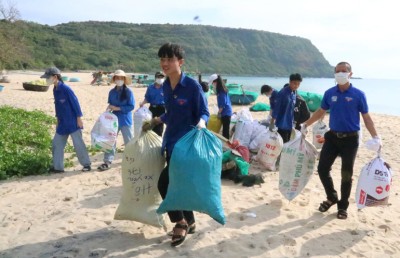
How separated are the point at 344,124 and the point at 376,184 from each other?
70cm

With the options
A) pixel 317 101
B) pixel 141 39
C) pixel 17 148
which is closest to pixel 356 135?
pixel 17 148

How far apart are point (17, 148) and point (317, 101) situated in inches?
570

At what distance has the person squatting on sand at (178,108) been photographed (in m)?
3.38

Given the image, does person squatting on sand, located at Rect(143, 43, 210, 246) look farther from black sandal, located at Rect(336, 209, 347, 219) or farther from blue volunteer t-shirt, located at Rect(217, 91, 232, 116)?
blue volunteer t-shirt, located at Rect(217, 91, 232, 116)

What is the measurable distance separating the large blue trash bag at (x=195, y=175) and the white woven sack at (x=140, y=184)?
42 cm

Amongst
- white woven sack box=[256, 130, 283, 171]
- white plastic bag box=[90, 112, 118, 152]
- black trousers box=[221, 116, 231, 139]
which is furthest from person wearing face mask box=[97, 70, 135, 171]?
white woven sack box=[256, 130, 283, 171]

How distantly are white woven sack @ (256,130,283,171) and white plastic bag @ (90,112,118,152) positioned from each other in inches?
97.2

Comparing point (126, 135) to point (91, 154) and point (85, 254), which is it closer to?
point (91, 154)

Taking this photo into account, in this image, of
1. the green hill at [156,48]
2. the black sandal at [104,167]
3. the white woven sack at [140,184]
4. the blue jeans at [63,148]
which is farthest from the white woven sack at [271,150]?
the green hill at [156,48]

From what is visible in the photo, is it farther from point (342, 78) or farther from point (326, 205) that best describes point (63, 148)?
point (342, 78)

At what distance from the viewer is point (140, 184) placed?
373 centimetres

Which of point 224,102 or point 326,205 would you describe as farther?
point 224,102

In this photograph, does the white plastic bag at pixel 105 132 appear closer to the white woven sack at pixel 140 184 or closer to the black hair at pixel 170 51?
the white woven sack at pixel 140 184

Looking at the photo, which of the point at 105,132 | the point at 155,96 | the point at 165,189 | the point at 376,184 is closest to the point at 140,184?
the point at 165,189
